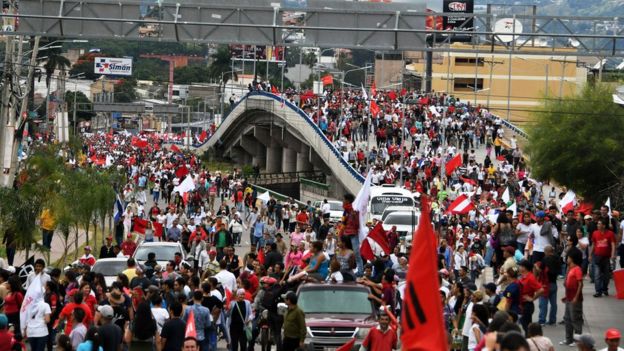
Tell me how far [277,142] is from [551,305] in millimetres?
90406

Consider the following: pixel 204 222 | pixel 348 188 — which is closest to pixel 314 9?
pixel 204 222

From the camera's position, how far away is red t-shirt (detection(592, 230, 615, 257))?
2577cm

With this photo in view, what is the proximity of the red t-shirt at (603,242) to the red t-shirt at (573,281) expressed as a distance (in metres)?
4.88

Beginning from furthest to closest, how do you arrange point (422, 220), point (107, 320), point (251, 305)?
point (251, 305) → point (107, 320) → point (422, 220)

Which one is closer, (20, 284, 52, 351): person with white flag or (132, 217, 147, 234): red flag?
(20, 284, 52, 351): person with white flag

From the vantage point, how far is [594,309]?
2536cm

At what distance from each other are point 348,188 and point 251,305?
48.4m

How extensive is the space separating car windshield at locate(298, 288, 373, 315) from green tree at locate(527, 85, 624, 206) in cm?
2169

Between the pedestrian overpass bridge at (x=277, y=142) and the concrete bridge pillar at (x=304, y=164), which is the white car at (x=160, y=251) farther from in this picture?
the concrete bridge pillar at (x=304, y=164)

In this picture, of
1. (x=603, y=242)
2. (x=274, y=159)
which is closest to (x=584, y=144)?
(x=603, y=242)

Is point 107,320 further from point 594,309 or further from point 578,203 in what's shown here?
point 578,203

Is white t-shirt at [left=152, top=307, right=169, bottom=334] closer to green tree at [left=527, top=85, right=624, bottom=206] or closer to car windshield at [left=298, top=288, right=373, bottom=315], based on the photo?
car windshield at [left=298, top=288, right=373, bottom=315]

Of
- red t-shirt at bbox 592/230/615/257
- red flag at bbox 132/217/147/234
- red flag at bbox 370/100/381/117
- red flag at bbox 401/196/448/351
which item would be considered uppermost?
red flag at bbox 370/100/381/117

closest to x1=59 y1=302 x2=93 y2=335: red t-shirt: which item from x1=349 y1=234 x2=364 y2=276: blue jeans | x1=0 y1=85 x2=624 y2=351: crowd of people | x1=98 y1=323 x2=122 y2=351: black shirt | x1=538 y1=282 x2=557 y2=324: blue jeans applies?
x1=0 y1=85 x2=624 y2=351: crowd of people
